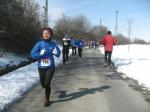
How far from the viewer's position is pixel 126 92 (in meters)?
12.4

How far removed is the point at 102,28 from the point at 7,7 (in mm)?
106302

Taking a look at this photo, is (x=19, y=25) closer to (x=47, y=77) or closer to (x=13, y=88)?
(x=13, y=88)

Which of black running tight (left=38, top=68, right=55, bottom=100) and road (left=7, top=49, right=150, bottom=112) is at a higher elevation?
black running tight (left=38, top=68, right=55, bottom=100)

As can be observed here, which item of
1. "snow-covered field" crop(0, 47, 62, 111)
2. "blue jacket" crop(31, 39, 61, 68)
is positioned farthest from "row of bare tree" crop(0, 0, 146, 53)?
"blue jacket" crop(31, 39, 61, 68)

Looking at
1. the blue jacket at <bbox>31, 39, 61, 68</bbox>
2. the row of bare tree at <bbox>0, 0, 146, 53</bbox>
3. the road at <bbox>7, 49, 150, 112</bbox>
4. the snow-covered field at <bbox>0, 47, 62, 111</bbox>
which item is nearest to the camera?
the road at <bbox>7, 49, 150, 112</bbox>

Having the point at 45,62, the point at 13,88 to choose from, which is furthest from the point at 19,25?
the point at 45,62

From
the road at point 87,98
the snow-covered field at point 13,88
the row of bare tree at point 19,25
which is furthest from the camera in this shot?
the row of bare tree at point 19,25

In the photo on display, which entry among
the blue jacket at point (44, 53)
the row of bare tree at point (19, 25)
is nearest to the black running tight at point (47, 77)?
the blue jacket at point (44, 53)

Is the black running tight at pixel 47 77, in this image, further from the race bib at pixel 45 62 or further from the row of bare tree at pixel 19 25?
the row of bare tree at pixel 19 25

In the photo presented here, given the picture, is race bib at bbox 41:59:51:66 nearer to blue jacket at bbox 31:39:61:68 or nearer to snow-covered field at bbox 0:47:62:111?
blue jacket at bbox 31:39:61:68

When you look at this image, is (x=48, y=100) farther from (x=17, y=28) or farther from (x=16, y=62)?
(x=17, y=28)

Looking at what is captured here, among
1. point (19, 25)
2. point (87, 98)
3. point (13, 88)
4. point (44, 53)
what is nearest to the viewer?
point (44, 53)

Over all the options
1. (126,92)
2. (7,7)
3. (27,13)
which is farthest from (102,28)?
(126,92)

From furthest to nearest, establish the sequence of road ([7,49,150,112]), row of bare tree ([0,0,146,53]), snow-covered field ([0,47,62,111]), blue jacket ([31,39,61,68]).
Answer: row of bare tree ([0,0,146,53]), snow-covered field ([0,47,62,111]), blue jacket ([31,39,61,68]), road ([7,49,150,112])
